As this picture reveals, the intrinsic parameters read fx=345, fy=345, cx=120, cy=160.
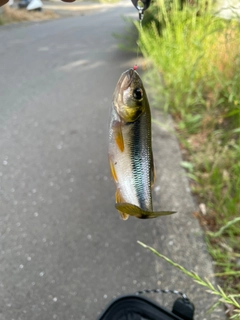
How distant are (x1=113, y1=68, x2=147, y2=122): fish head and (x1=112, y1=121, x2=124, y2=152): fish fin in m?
0.01

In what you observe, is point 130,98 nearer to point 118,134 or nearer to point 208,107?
point 118,134

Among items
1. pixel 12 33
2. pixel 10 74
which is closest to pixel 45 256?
pixel 10 74

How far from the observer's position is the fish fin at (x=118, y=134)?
551 mm

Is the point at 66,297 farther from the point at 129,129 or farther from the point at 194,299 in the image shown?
the point at 129,129

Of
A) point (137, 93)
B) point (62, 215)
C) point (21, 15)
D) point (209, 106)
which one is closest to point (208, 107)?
point (209, 106)

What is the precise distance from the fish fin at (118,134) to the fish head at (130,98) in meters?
0.01

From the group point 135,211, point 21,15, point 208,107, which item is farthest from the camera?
point 208,107

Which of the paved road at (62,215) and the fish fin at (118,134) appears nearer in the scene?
the fish fin at (118,134)

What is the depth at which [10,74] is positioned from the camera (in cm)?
95

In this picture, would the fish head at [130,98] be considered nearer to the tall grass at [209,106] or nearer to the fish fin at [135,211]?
the fish fin at [135,211]

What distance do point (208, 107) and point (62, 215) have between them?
1180 millimetres

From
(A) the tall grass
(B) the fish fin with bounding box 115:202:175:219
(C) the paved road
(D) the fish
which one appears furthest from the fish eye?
(A) the tall grass

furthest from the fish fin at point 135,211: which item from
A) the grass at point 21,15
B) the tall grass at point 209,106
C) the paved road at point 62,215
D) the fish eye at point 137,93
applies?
the tall grass at point 209,106

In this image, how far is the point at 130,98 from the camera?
553mm
